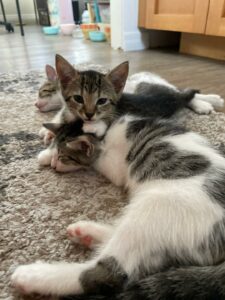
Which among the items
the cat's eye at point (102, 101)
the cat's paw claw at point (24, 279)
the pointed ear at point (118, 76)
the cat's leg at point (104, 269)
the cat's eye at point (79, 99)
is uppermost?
the pointed ear at point (118, 76)

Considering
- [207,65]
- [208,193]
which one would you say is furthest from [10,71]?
[208,193]

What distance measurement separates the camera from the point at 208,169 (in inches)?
32.4

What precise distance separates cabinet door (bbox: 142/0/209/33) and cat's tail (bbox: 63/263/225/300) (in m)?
2.62

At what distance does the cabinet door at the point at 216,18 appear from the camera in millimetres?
2525

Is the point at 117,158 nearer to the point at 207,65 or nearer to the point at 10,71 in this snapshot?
the point at 10,71

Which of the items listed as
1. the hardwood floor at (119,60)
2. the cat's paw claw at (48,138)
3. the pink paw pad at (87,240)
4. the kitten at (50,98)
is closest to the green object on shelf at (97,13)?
the hardwood floor at (119,60)

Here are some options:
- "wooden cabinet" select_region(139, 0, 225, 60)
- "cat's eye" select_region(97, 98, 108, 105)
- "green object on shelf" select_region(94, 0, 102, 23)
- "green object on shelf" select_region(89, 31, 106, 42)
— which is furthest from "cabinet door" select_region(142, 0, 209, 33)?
"cat's eye" select_region(97, 98, 108, 105)

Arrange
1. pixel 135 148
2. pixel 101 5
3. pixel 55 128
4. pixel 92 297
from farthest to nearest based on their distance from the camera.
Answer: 1. pixel 101 5
2. pixel 55 128
3. pixel 135 148
4. pixel 92 297

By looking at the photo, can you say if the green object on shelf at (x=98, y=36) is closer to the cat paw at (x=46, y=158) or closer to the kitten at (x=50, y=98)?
the kitten at (x=50, y=98)

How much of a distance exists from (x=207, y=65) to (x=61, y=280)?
2.51 metres

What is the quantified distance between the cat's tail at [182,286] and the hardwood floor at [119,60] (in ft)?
5.23

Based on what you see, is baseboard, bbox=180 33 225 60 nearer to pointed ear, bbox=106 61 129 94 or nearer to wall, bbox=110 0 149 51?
wall, bbox=110 0 149 51

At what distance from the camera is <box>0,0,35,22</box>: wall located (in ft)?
21.6

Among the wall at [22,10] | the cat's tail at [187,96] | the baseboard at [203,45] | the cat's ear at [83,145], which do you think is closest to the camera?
the cat's ear at [83,145]
